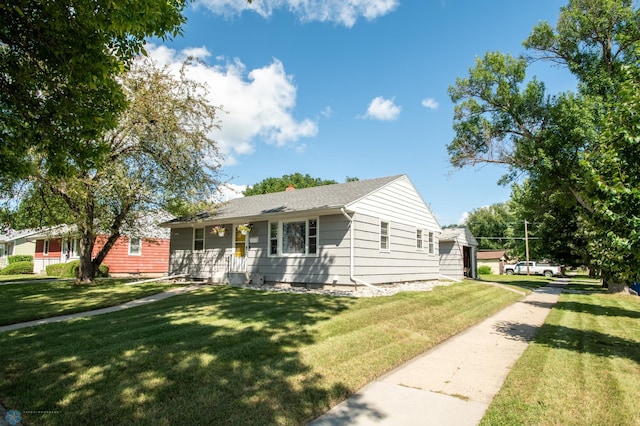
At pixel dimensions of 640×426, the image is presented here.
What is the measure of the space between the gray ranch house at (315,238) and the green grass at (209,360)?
13.5ft

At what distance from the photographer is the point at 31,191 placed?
13.8 metres

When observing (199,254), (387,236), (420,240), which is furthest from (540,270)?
(199,254)

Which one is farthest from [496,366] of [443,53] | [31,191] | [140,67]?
[31,191]

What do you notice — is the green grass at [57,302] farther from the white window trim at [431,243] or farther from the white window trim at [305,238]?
the white window trim at [431,243]

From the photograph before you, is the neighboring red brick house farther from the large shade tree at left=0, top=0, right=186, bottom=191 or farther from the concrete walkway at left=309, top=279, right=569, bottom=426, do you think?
the concrete walkway at left=309, top=279, right=569, bottom=426

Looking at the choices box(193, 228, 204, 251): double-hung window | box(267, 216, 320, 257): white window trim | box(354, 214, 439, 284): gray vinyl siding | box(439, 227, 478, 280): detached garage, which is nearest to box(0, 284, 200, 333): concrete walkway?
box(267, 216, 320, 257): white window trim

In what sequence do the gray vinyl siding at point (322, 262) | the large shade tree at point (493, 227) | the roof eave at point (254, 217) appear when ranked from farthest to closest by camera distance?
1. the large shade tree at point (493, 227)
2. the gray vinyl siding at point (322, 262)
3. the roof eave at point (254, 217)

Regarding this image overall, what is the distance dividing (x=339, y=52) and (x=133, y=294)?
40.8 feet

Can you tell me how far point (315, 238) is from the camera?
13.5m

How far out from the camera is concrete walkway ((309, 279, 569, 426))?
3779 millimetres

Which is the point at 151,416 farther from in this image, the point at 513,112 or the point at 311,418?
the point at 513,112

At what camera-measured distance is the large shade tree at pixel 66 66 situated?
4680 mm

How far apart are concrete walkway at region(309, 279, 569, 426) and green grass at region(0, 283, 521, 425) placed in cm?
24

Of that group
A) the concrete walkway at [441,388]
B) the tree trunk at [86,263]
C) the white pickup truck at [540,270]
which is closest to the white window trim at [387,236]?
the concrete walkway at [441,388]
